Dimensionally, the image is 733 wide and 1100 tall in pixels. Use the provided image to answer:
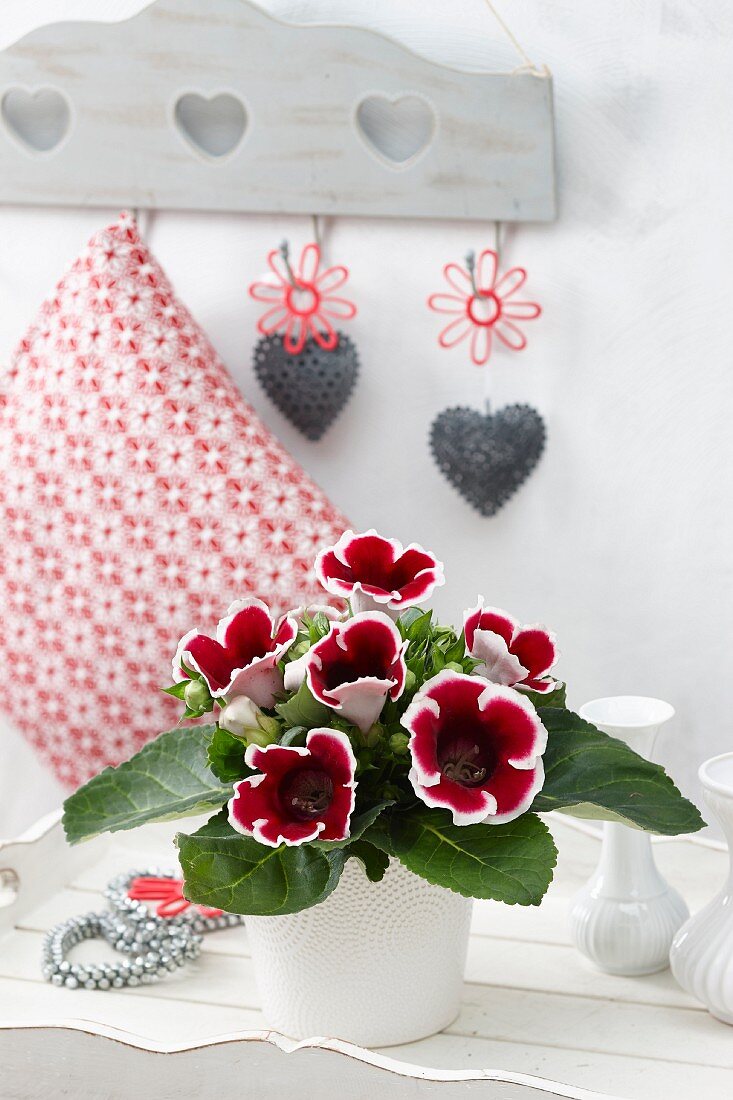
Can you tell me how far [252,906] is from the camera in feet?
1.82

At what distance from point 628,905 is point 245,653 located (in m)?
0.30

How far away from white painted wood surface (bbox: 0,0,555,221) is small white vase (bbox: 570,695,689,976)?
0.50 metres

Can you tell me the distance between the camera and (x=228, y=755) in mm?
589

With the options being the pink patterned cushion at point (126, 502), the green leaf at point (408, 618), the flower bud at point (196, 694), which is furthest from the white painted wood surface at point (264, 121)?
the flower bud at point (196, 694)

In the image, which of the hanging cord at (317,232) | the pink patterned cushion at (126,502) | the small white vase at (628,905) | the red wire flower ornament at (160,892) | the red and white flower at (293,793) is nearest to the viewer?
the red and white flower at (293,793)

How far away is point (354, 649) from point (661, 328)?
1.85ft

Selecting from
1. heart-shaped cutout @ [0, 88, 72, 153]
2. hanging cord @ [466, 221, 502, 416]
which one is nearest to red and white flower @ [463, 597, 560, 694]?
hanging cord @ [466, 221, 502, 416]

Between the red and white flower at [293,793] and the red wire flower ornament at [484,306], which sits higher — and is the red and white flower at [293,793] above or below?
below

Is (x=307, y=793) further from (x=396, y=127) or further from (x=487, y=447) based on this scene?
(x=396, y=127)

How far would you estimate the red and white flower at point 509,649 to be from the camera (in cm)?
60

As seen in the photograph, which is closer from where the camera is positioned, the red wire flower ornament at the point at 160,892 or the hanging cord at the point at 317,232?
the red wire flower ornament at the point at 160,892

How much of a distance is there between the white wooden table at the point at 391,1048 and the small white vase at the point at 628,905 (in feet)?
0.06

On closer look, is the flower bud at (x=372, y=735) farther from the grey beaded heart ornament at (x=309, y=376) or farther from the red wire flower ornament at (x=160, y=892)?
the grey beaded heart ornament at (x=309, y=376)

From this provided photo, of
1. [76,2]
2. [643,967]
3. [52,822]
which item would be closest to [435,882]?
[643,967]
